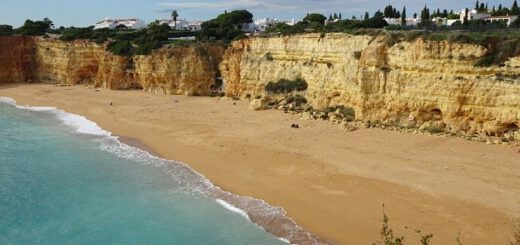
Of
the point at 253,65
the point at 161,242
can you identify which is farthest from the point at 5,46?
the point at 161,242

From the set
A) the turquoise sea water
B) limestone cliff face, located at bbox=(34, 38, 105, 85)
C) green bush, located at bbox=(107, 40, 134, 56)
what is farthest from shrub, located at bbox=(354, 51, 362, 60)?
limestone cliff face, located at bbox=(34, 38, 105, 85)

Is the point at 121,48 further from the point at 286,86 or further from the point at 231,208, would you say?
the point at 231,208

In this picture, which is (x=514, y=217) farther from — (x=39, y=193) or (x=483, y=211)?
(x=39, y=193)

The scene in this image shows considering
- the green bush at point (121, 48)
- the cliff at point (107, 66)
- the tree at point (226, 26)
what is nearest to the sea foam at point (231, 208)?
the cliff at point (107, 66)

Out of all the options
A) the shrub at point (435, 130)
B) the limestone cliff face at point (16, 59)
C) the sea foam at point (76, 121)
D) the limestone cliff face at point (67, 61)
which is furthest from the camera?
the limestone cliff face at point (16, 59)

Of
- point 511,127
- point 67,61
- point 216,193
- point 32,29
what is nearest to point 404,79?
point 511,127

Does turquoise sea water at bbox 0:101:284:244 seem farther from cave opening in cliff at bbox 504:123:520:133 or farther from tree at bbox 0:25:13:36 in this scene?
tree at bbox 0:25:13:36

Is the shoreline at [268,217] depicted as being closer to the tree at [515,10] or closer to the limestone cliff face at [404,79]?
the limestone cliff face at [404,79]

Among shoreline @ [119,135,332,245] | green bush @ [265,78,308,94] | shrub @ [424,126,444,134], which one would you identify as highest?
green bush @ [265,78,308,94]
